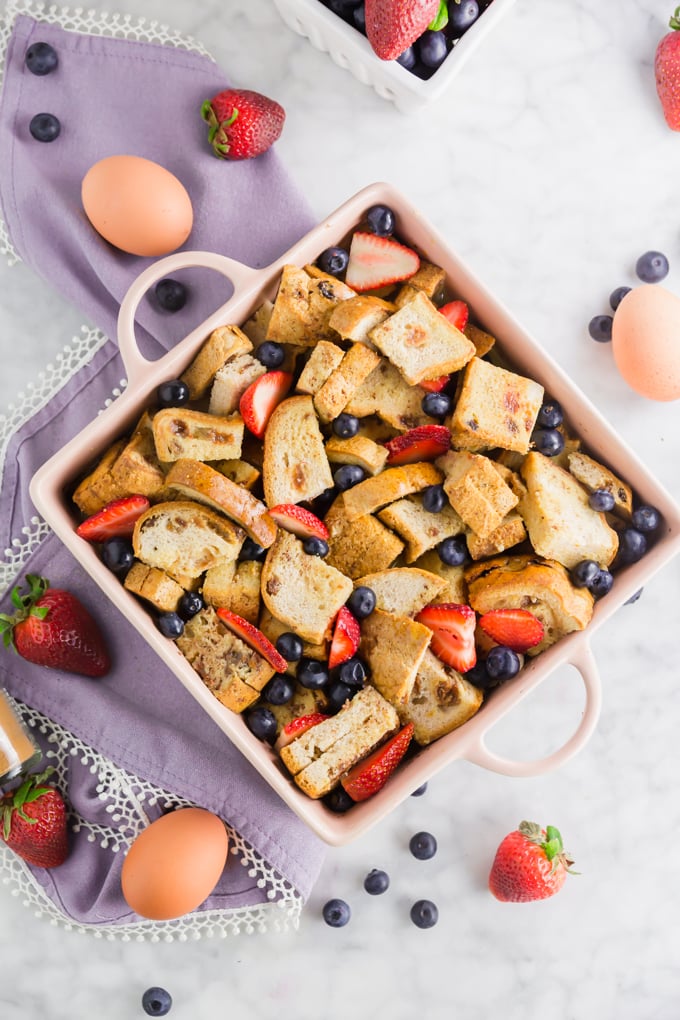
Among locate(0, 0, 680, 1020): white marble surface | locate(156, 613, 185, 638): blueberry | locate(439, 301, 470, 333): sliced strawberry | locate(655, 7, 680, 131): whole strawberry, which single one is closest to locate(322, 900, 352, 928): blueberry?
locate(0, 0, 680, 1020): white marble surface

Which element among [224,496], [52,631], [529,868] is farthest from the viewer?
[529,868]

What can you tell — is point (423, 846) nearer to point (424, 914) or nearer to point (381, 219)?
point (424, 914)

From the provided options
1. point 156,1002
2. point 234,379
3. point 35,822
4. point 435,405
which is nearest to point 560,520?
point 435,405

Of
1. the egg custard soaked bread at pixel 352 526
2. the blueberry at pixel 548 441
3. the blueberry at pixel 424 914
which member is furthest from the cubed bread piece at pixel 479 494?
the blueberry at pixel 424 914

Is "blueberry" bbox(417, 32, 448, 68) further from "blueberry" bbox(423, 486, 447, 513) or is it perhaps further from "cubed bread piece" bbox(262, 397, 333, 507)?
"blueberry" bbox(423, 486, 447, 513)

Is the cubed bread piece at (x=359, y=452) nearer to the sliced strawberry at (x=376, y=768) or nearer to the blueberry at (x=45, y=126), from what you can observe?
the sliced strawberry at (x=376, y=768)

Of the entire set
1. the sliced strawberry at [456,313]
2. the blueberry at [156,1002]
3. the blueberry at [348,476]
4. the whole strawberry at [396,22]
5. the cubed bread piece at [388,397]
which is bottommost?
the blueberry at [156,1002]
